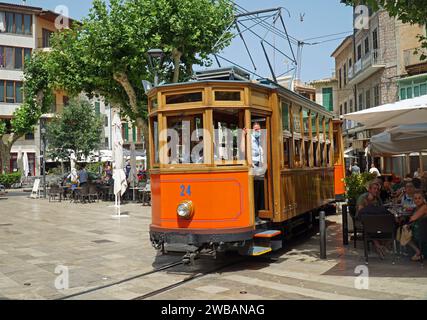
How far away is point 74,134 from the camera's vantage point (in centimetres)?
3669

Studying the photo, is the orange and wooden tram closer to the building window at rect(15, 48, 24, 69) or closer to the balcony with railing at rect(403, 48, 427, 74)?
the balcony with railing at rect(403, 48, 427, 74)

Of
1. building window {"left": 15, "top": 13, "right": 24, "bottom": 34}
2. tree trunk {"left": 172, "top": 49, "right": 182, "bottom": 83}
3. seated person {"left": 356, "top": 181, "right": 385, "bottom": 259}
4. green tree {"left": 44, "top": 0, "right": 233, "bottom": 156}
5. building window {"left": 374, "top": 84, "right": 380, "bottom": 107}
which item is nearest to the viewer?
seated person {"left": 356, "top": 181, "right": 385, "bottom": 259}

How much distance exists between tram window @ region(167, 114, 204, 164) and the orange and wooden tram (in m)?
0.02

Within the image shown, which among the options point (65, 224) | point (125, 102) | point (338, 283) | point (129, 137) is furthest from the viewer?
point (129, 137)

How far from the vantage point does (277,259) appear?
28.9 feet

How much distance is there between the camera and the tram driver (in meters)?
8.11

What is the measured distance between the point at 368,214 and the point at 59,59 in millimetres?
17163

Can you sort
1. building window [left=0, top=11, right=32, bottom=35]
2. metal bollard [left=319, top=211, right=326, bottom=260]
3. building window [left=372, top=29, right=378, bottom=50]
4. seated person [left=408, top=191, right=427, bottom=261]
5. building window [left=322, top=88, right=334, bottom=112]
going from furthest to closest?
1. building window [left=322, top=88, right=334, bottom=112]
2. building window [left=0, top=11, right=32, bottom=35]
3. building window [left=372, top=29, right=378, bottom=50]
4. metal bollard [left=319, top=211, right=326, bottom=260]
5. seated person [left=408, top=191, right=427, bottom=261]

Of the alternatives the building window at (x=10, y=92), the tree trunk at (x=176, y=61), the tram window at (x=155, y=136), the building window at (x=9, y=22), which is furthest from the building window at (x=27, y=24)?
the tram window at (x=155, y=136)

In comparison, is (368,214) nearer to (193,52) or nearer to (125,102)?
(193,52)

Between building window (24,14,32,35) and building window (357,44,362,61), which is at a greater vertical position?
building window (24,14,32,35)

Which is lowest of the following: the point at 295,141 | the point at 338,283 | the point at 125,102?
the point at 338,283

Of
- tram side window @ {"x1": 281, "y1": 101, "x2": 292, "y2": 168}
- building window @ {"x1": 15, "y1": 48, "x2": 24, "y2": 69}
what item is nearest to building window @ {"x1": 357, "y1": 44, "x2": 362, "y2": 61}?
tram side window @ {"x1": 281, "y1": 101, "x2": 292, "y2": 168}
